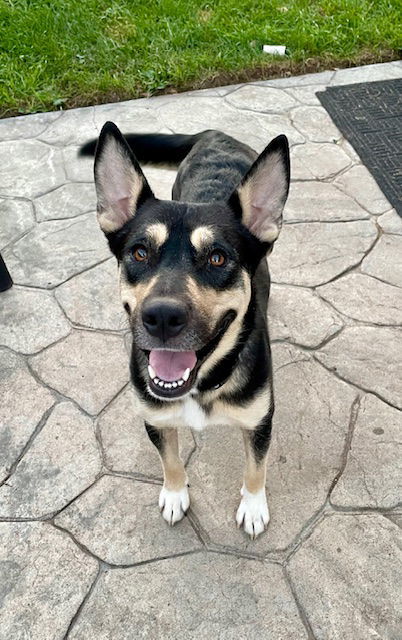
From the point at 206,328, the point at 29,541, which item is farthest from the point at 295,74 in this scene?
the point at 29,541

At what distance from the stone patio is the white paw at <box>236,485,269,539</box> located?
7 centimetres

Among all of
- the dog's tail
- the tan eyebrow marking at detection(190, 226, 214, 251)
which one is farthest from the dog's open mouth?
the dog's tail

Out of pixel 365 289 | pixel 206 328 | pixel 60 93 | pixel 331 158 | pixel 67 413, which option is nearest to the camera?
pixel 206 328

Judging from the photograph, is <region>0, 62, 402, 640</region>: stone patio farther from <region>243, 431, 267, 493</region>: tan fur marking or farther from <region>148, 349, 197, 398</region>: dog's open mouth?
<region>148, 349, 197, 398</region>: dog's open mouth

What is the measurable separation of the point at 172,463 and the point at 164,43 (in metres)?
5.60

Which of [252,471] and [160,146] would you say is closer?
[252,471]

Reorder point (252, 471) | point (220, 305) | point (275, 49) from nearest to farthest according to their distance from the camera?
point (220, 305) < point (252, 471) < point (275, 49)

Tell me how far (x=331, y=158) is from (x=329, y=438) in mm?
3051

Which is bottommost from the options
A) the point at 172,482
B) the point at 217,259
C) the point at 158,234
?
the point at 172,482

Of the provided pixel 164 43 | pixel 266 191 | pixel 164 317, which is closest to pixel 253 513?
pixel 164 317

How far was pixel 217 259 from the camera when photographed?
245 centimetres

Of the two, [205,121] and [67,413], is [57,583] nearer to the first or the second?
[67,413]

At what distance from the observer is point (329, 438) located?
3.45 metres

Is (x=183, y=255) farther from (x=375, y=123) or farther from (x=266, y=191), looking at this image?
(x=375, y=123)
